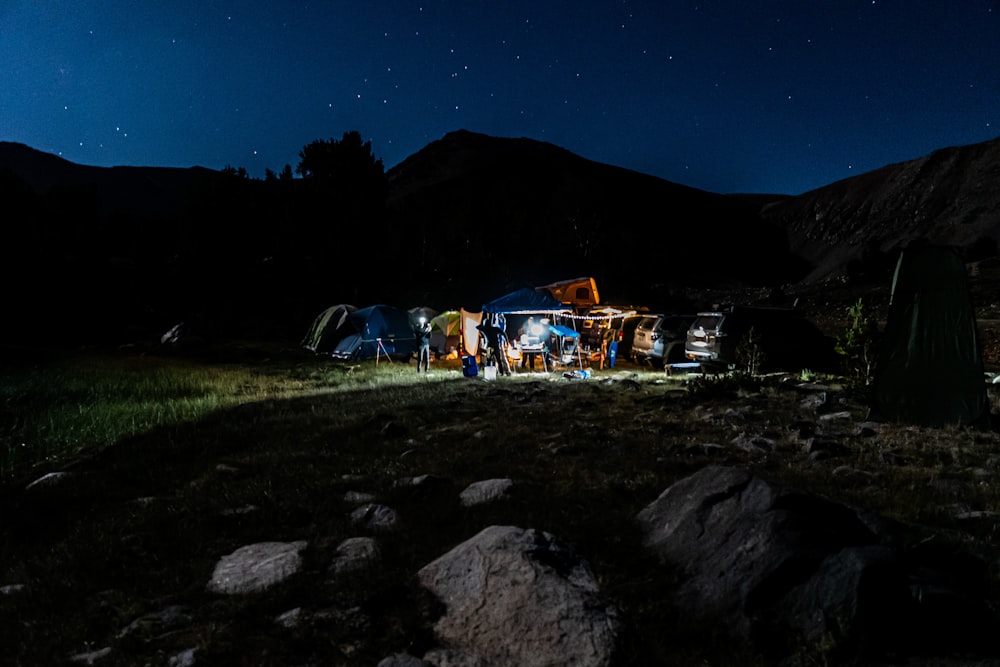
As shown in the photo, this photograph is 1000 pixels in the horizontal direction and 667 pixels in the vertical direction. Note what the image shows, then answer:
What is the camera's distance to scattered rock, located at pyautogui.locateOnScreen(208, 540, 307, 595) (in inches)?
170

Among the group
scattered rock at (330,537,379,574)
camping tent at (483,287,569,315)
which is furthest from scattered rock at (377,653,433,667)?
camping tent at (483,287,569,315)

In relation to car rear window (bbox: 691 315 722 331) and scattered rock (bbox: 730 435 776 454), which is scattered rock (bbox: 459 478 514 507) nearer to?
scattered rock (bbox: 730 435 776 454)

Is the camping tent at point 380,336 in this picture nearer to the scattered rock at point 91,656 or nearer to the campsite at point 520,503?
the campsite at point 520,503

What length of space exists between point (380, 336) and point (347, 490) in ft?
64.9

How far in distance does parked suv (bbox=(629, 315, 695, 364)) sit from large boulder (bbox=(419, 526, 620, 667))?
1587cm

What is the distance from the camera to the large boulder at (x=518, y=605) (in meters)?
3.13

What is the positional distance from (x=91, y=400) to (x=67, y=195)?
6737 cm

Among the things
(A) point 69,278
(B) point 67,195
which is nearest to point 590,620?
(A) point 69,278

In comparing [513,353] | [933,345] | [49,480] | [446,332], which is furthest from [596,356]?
[49,480]

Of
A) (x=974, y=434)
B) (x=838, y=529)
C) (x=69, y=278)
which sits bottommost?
(x=974, y=434)

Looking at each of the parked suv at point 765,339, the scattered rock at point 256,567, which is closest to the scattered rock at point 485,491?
the scattered rock at point 256,567

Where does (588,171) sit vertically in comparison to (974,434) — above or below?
above

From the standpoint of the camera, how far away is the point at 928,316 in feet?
30.0

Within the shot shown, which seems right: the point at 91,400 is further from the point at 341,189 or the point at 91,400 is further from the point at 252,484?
the point at 341,189
